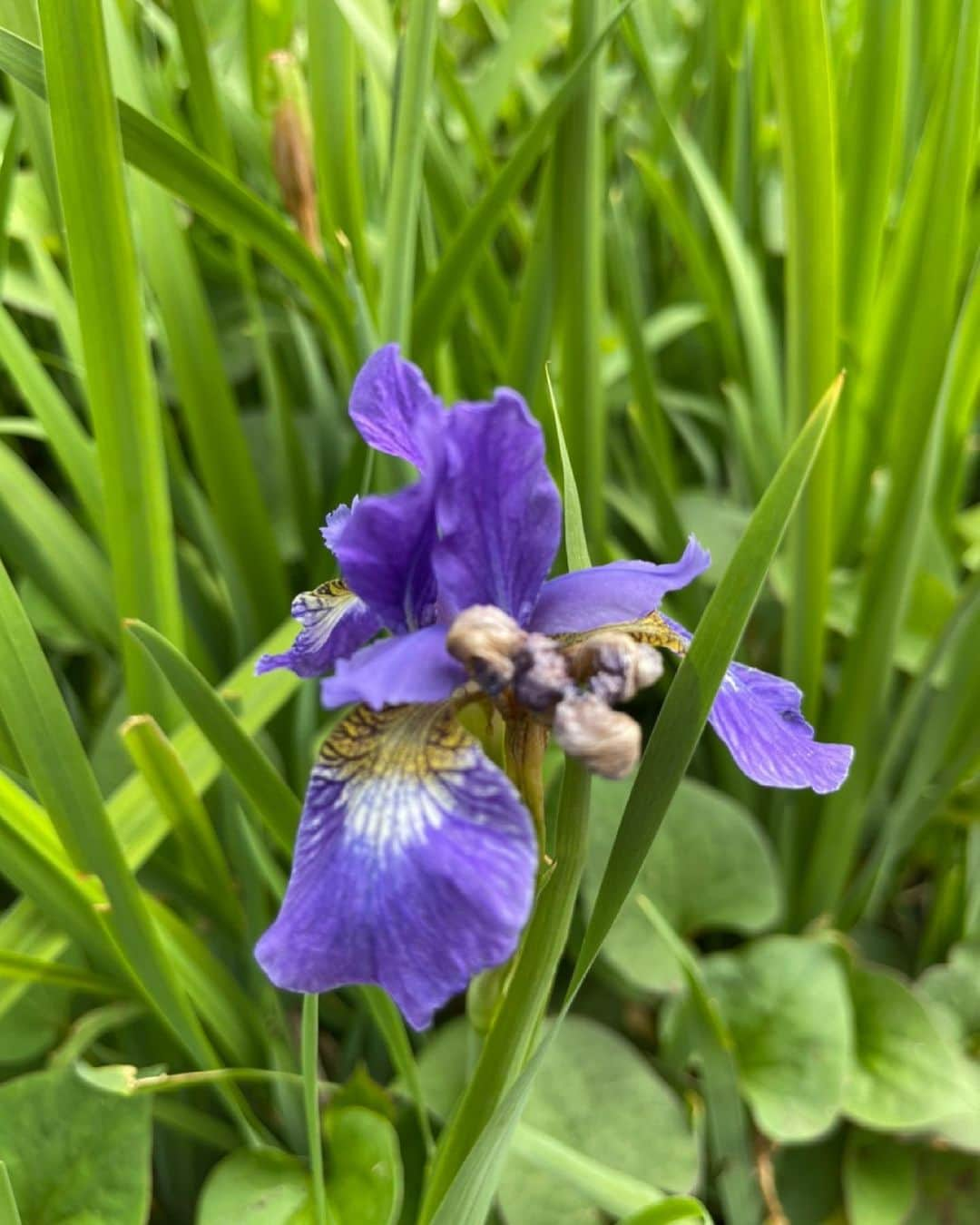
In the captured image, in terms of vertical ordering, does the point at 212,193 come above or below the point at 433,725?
above

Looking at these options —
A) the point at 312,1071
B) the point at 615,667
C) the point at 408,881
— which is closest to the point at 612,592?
the point at 615,667

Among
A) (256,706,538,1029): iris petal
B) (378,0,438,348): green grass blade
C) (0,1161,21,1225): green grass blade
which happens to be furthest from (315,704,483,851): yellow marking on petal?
(378,0,438,348): green grass blade

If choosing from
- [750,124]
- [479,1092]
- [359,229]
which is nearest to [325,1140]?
[479,1092]

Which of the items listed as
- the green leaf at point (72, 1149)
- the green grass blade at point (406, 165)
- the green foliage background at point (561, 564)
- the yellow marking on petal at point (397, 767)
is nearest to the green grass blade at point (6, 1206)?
the green foliage background at point (561, 564)

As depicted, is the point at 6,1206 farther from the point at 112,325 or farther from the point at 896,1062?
the point at 896,1062

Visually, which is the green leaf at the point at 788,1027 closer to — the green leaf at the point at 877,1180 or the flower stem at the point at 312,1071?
the green leaf at the point at 877,1180

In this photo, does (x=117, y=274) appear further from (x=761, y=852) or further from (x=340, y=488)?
(x=761, y=852)

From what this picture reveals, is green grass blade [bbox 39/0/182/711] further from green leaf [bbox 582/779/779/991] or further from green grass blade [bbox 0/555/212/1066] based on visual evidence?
green leaf [bbox 582/779/779/991]
